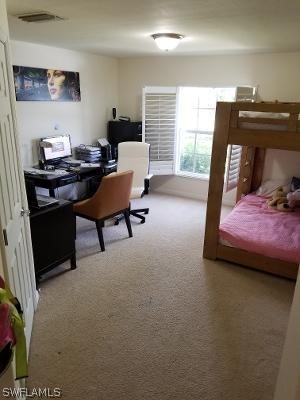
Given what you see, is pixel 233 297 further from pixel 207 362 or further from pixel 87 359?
pixel 87 359

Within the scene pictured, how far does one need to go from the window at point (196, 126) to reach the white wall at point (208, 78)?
20cm

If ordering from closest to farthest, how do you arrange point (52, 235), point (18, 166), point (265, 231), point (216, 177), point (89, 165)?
1. point (18, 166)
2. point (52, 235)
3. point (216, 177)
4. point (265, 231)
5. point (89, 165)

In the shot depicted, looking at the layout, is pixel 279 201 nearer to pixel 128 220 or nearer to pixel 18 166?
pixel 128 220

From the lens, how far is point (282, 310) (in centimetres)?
256

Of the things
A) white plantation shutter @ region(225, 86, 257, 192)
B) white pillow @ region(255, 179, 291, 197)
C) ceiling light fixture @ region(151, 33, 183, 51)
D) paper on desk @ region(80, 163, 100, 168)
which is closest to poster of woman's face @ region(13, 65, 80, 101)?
paper on desk @ region(80, 163, 100, 168)

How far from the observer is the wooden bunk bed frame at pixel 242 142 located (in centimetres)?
273

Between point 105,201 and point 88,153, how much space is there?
1.58m

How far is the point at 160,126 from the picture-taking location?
5.14m

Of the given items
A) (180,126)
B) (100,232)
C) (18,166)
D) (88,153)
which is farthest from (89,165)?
(18,166)

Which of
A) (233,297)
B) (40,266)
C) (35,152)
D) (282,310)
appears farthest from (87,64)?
(282,310)

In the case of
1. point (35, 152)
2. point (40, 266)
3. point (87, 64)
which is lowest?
point (40, 266)

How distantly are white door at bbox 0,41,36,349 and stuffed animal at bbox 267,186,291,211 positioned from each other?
3.07m

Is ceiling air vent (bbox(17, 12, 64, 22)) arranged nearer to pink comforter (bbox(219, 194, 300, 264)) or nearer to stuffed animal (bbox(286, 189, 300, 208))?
pink comforter (bbox(219, 194, 300, 264))

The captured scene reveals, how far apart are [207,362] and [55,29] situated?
3182mm
